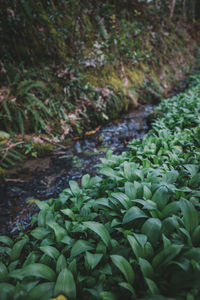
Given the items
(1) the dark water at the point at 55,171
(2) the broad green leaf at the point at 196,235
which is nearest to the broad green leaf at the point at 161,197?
(2) the broad green leaf at the point at 196,235

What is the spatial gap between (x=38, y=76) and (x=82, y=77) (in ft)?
4.18

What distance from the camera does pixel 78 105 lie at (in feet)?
16.2

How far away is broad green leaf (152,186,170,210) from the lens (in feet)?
5.06

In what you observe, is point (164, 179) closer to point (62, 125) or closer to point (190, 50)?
point (62, 125)

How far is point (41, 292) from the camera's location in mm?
1109

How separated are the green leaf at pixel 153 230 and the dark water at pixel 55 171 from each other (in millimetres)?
1778

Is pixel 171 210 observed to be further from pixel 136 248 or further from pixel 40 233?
pixel 40 233

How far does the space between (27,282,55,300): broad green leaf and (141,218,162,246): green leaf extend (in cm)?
78

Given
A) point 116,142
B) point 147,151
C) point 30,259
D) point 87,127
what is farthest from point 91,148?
point 30,259

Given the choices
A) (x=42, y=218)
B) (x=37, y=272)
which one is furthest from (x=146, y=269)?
(x=42, y=218)

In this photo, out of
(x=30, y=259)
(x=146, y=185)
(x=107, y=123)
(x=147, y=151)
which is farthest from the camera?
(x=107, y=123)

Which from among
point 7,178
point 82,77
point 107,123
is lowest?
point 7,178

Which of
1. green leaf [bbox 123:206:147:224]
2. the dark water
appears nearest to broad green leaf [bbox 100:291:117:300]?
green leaf [bbox 123:206:147:224]

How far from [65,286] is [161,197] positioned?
1.05 m
